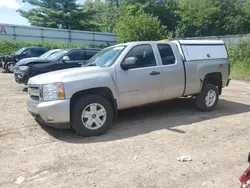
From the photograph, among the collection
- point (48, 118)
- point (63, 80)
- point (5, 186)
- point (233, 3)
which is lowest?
point (5, 186)

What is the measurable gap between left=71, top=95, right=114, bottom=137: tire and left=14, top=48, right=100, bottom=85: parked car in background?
18.4ft

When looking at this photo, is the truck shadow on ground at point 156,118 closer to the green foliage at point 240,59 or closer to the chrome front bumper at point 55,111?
the chrome front bumper at point 55,111

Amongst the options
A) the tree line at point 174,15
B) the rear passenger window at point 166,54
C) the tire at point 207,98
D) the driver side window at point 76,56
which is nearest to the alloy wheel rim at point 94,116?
the rear passenger window at point 166,54

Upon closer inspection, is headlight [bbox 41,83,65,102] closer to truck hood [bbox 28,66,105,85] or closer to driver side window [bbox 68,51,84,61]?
truck hood [bbox 28,66,105,85]

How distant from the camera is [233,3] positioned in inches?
1711

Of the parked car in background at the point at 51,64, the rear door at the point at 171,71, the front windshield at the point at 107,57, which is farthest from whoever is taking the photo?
the parked car in background at the point at 51,64

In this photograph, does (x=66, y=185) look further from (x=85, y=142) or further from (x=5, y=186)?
(x=85, y=142)

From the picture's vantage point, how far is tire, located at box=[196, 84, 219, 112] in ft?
22.4

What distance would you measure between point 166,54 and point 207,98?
1.72 m

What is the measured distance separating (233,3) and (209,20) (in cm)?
516

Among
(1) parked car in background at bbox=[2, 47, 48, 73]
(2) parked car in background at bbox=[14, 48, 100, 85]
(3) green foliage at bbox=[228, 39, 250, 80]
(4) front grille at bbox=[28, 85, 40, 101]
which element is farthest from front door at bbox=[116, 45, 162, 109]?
(1) parked car in background at bbox=[2, 47, 48, 73]

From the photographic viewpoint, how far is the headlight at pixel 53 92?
15.7 feet

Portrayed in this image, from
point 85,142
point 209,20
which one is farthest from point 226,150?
point 209,20

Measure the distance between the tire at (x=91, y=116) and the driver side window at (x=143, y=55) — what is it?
1.15 m
